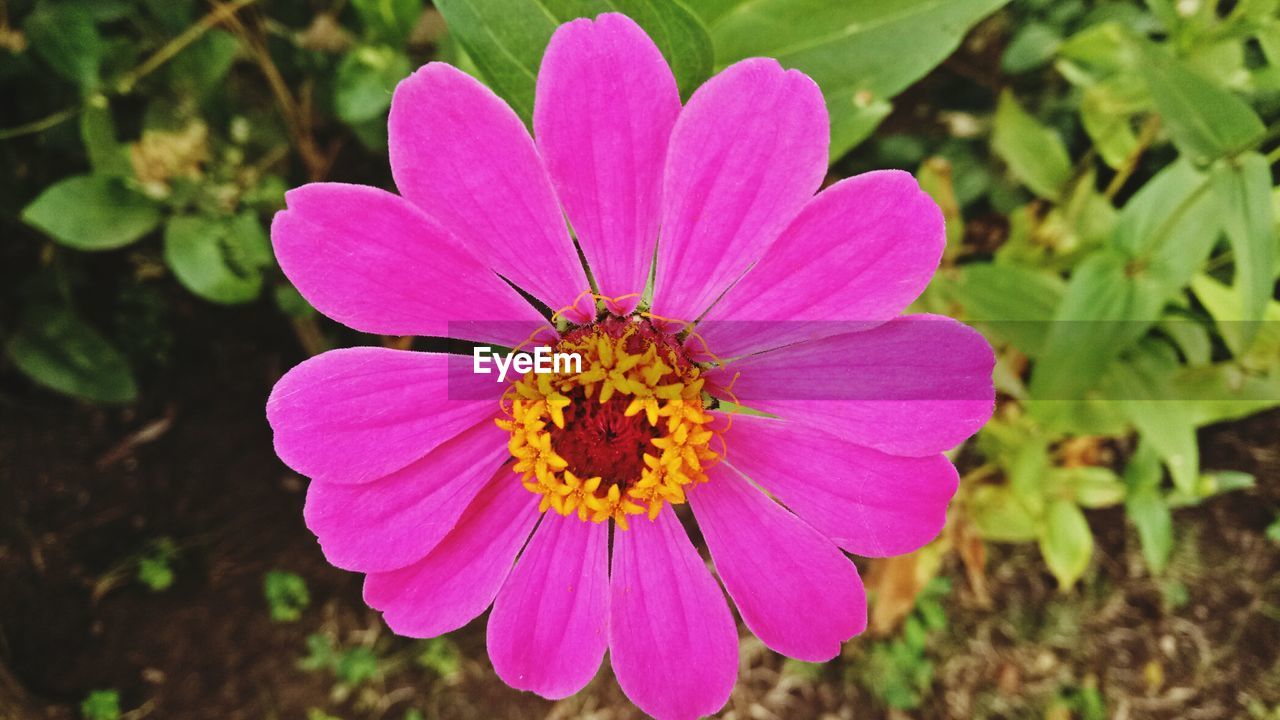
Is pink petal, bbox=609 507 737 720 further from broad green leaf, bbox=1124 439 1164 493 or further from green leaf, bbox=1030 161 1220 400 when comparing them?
broad green leaf, bbox=1124 439 1164 493

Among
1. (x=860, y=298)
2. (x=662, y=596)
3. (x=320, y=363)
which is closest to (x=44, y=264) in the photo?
(x=320, y=363)

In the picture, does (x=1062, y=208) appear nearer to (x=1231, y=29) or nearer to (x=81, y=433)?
(x=1231, y=29)

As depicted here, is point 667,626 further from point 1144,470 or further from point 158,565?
point 158,565

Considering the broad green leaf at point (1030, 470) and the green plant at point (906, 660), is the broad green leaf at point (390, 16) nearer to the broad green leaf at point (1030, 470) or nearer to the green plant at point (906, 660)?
the broad green leaf at point (1030, 470)

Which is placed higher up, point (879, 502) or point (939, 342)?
point (939, 342)

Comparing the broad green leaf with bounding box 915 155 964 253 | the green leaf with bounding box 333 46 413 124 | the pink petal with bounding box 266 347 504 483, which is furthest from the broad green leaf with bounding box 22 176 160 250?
the broad green leaf with bounding box 915 155 964 253

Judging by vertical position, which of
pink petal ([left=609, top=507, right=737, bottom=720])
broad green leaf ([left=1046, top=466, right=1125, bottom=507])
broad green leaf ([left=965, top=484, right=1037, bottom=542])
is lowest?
broad green leaf ([left=965, top=484, right=1037, bottom=542])

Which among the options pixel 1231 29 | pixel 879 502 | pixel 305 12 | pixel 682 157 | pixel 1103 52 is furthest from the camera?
Answer: pixel 305 12

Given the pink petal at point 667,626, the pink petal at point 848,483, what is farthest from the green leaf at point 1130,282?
the pink petal at point 667,626
